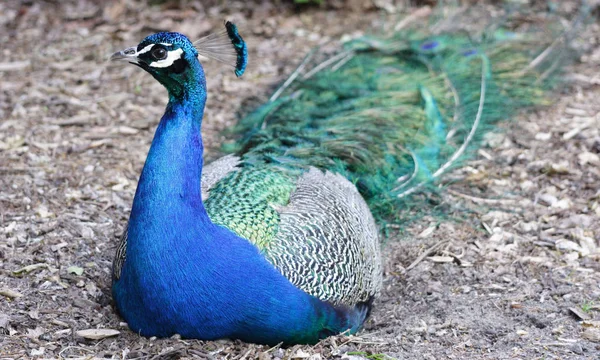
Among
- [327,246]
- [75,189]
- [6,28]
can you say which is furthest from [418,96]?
[6,28]

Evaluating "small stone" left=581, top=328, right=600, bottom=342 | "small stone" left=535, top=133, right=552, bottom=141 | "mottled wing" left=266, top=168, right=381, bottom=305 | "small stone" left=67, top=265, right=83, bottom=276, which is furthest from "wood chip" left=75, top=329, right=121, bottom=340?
"small stone" left=535, top=133, right=552, bottom=141

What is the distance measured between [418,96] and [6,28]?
140 inches

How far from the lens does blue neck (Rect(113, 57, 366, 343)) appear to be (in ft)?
9.78

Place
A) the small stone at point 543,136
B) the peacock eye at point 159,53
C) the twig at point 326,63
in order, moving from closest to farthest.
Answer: the peacock eye at point 159,53, the twig at point 326,63, the small stone at point 543,136

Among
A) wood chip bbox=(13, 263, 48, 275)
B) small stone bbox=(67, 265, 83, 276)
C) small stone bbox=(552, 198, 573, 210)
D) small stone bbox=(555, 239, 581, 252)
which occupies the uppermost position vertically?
wood chip bbox=(13, 263, 48, 275)

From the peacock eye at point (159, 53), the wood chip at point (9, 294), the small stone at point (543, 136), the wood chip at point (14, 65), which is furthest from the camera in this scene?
the wood chip at point (14, 65)

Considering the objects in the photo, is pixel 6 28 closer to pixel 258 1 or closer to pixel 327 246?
pixel 258 1

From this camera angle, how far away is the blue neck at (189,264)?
298cm

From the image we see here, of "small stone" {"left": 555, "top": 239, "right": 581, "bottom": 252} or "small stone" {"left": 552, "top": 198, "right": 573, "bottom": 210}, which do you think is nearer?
"small stone" {"left": 555, "top": 239, "right": 581, "bottom": 252}

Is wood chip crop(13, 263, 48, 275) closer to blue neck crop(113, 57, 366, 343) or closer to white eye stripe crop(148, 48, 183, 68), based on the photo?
blue neck crop(113, 57, 366, 343)

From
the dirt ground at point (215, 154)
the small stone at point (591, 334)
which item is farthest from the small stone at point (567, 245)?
the small stone at point (591, 334)

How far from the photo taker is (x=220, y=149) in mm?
4691

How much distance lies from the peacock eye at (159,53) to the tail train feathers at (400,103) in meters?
1.00

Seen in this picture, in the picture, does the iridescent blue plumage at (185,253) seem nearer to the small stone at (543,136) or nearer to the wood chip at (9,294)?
the wood chip at (9,294)
